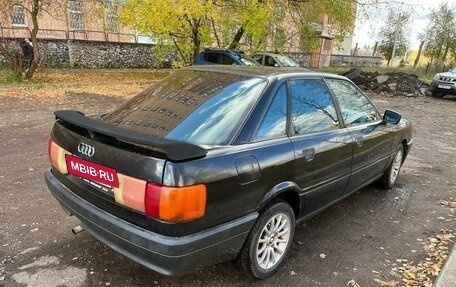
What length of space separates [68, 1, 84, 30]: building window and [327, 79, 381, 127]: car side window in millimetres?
19615

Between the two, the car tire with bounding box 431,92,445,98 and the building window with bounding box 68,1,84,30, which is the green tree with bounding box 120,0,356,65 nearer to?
the car tire with bounding box 431,92,445,98

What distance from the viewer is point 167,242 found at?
2.23 meters

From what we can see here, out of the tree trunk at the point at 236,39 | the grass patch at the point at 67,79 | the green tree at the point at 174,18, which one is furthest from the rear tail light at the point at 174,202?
the tree trunk at the point at 236,39

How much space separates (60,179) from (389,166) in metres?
3.90

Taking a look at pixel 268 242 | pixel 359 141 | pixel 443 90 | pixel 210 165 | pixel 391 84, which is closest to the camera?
pixel 210 165

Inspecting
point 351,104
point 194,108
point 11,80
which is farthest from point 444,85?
point 11,80

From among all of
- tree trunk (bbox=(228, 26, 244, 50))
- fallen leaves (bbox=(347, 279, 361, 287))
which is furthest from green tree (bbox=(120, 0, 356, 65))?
fallen leaves (bbox=(347, 279, 361, 287))

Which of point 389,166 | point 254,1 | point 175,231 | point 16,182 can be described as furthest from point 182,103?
point 254,1

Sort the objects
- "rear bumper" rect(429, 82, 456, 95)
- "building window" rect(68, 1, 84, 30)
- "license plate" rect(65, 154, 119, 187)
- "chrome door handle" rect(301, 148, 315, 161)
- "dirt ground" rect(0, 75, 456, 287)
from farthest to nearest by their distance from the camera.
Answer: "building window" rect(68, 1, 84, 30), "rear bumper" rect(429, 82, 456, 95), "chrome door handle" rect(301, 148, 315, 161), "dirt ground" rect(0, 75, 456, 287), "license plate" rect(65, 154, 119, 187)

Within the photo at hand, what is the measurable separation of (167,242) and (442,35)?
34047mm

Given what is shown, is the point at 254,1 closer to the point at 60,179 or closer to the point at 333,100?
the point at 333,100

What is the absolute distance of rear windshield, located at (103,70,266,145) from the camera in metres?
2.64

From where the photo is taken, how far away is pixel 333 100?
143 inches

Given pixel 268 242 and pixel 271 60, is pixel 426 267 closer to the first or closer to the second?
pixel 268 242
